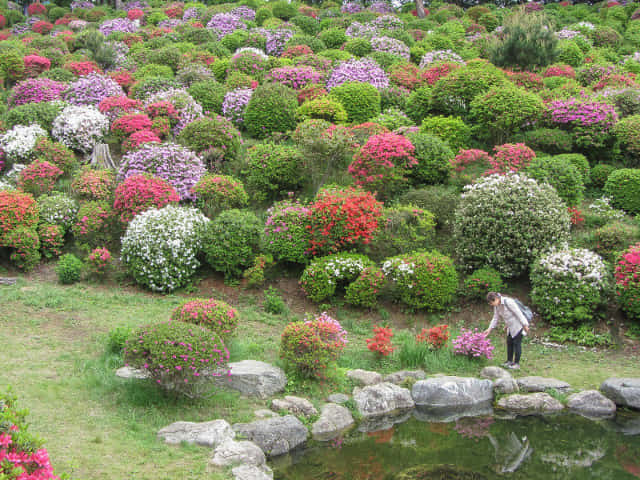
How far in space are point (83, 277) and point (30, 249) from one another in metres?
1.64

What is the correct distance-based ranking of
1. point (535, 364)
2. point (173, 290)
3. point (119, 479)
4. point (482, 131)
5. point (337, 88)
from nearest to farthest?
point (119, 479) → point (535, 364) → point (173, 290) → point (482, 131) → point (337, 88)

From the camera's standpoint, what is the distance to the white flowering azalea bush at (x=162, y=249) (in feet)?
42.1

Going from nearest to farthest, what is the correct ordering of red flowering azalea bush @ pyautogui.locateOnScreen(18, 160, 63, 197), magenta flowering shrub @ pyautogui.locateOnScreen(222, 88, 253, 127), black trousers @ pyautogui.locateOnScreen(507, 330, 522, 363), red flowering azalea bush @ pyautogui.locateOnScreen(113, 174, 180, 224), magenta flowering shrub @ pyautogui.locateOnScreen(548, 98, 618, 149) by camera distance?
black trousers @ pyautogui.locateOnScreen(507, 330, 522, 363) → red flowering azalea bush @ pyautogui.locateOnScreen(113, 174, 180, 224) → red flowering azalea bush @ pyautogui.locateOnScreen(18, 160, 63, 197) → magenta flowering shrub @ pyautogui.locateOnScreen(548, 98, 618, 149) → magenta flowering shrub @ pyautogui.locateOnScreen(222, 88, 253, 127)

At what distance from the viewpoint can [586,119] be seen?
52.5 feet

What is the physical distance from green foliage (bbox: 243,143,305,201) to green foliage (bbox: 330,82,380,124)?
383 centimetres

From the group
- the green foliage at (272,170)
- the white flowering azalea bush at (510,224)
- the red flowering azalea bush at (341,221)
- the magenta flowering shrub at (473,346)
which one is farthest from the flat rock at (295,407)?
the green foliage at (272,170)

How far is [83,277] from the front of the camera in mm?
13484

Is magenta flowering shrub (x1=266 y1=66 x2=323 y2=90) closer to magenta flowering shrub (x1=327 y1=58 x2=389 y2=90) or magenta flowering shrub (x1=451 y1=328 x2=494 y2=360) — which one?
magenta flowering shrub (x1=327 y1=58 x2=389 y2=90)

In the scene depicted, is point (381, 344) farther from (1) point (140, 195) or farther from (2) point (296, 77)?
(2) point (296, 77)

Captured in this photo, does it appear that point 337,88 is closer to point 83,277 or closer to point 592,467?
point 83,277

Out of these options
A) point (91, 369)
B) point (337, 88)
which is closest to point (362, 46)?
point (337, 88)

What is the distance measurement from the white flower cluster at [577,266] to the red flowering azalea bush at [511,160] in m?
3.42

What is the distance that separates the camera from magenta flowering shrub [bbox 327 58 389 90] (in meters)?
21.2

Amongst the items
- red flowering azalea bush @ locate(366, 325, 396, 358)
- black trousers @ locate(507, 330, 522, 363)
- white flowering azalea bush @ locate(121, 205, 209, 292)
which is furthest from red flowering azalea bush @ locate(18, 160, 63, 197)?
black trousers @ locate(507, 330, 522, 363)
